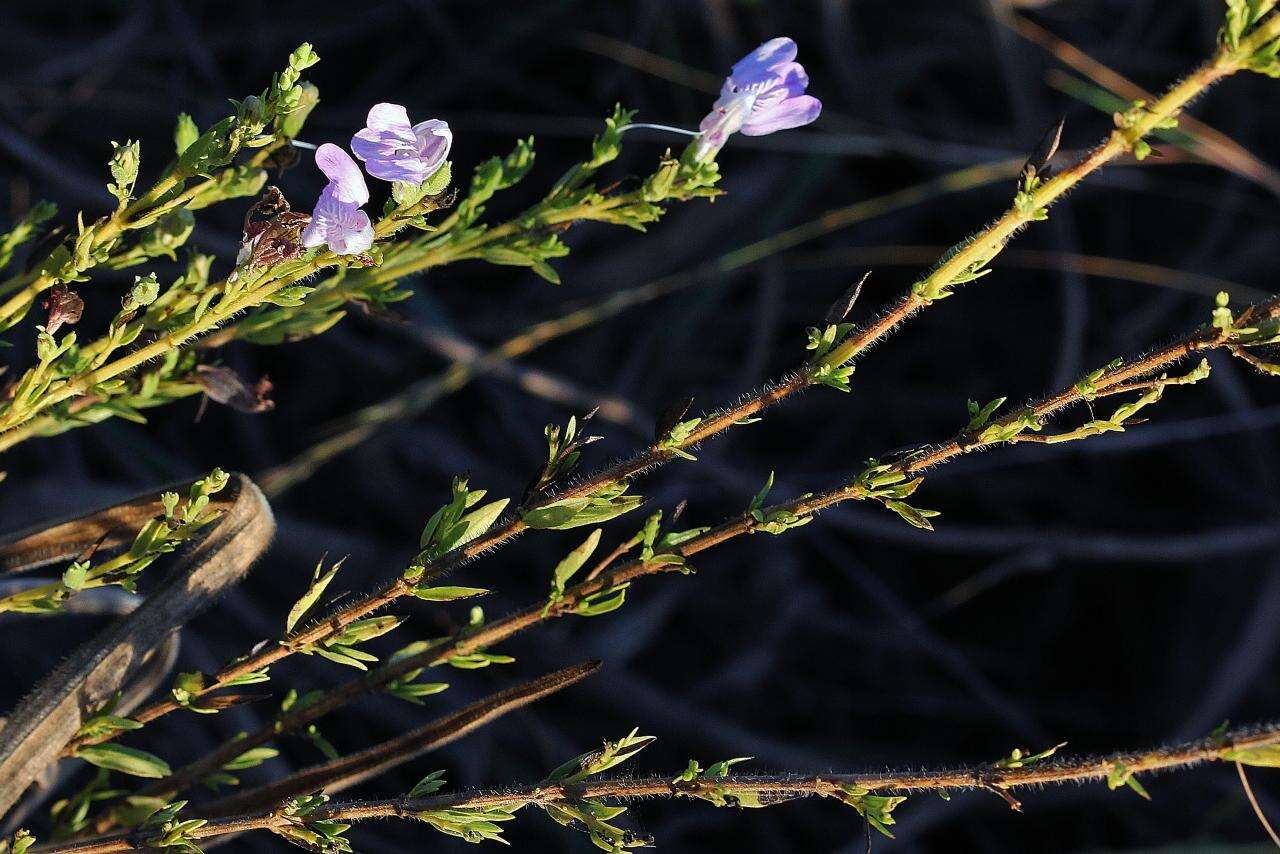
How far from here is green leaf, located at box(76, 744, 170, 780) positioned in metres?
0.98

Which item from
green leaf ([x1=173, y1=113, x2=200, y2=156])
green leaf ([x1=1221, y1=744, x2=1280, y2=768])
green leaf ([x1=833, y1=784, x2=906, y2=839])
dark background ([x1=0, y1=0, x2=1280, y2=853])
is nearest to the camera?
green leaf ([x1=1221, y1=744, x2=1280, y2=768])

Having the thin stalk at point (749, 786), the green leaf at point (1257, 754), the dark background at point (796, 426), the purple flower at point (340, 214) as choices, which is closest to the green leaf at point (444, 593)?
the thin stalk at point (749, 786)

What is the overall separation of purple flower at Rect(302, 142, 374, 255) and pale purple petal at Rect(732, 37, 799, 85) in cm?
31

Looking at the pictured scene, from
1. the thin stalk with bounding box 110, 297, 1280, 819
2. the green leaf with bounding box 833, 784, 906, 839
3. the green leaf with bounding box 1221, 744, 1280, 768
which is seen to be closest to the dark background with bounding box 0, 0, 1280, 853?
the thin stalk with bounding box 110, 297, 1280, 819

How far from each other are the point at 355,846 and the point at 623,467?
1.01 metres

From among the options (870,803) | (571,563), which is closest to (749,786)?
(870,803)

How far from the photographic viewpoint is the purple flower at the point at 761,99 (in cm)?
91

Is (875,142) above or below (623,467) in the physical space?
below

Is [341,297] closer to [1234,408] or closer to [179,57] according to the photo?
[179,57]

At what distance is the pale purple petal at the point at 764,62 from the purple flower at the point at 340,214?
314 millimetres

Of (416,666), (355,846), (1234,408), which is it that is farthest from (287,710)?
(1234,408)

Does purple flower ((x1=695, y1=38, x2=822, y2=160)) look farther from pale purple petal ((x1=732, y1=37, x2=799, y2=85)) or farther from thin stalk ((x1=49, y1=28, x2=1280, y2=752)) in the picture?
thin stalk ((x1=49, y1=28, x2=1280, y2=752))

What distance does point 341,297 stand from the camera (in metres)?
1.04

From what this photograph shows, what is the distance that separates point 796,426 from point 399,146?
5.51 ft
